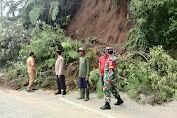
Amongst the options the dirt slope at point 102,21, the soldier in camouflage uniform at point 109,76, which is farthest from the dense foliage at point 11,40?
the soldier in camouflage uniform at point 109,76

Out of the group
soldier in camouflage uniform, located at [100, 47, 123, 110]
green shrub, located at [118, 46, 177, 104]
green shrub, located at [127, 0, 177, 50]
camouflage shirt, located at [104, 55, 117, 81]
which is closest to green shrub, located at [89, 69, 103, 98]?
green shrub, located at [118, 46, 177, 104]

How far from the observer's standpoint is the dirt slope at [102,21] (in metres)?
9.61

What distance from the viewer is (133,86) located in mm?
5543

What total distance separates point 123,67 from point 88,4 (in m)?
7.55

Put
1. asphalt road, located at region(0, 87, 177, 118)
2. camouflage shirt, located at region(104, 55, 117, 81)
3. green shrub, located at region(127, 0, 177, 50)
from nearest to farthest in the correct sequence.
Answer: asphalt road, located at region(0, 87, 177, 118)
camouflage shirt, located at region(104, 55, 117, 81)
green shrub, located at region(127, 0, 177, 50)

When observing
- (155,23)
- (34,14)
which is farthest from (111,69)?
(34,14)

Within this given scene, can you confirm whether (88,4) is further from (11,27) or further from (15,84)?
(15,84)

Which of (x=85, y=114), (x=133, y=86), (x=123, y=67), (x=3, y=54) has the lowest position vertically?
(x=85, y=114)

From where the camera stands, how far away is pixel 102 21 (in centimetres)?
1105

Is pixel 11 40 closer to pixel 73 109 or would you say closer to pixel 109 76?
pixel 73 109

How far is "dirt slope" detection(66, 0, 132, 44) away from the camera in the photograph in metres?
9.61

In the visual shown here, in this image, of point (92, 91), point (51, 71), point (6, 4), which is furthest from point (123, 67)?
point (6, 4)

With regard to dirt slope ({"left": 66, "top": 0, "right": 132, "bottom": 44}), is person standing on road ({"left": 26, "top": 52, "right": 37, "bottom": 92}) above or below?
below

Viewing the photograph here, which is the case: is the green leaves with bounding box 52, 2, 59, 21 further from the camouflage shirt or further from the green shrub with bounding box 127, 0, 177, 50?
the camouflage shirt
